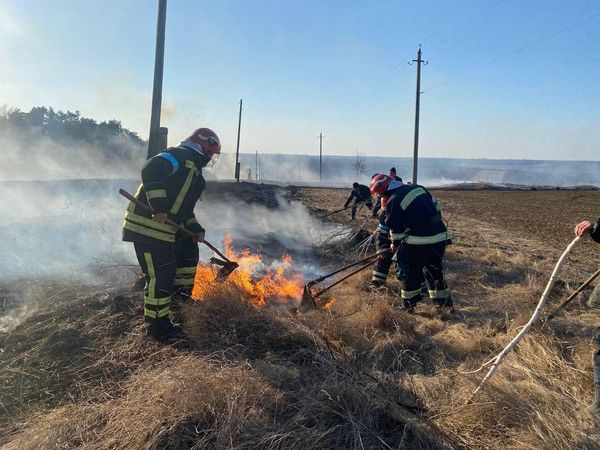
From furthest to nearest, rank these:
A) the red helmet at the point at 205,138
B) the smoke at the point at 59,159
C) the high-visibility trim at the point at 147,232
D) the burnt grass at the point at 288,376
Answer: the smoke at the point at 59,159 < the red helmet at the point at 205,138 < the high-visibility trim at the point at 147,232 < the burnt grass at the point at 288,376

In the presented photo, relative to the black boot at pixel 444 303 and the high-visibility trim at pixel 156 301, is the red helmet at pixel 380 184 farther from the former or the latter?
the high-visibility trim at pixel 156 301

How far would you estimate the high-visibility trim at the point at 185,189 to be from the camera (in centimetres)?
425

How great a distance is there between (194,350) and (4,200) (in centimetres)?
968

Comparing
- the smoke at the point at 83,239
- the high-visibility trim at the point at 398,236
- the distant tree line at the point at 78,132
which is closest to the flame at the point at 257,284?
the smoke at the point at 83,239

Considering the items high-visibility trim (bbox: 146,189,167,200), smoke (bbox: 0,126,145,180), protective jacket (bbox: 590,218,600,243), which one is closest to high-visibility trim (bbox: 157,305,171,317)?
high-visibility trim (bbox: 146,189,167,200)

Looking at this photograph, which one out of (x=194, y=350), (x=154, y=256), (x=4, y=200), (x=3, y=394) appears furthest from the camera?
(x=4, y=200)

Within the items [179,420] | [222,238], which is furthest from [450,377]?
[222,238]

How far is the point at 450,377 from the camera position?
10.9ft

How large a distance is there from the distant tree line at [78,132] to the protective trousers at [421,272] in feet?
106

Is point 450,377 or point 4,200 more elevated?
point 4,200

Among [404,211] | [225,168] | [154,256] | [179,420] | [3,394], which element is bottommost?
[3,394]

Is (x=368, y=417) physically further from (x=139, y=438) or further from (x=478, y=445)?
(x=139, y=438)

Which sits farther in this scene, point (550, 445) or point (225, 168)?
point (225, 168)

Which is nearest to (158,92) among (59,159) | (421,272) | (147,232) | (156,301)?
(147,232)
